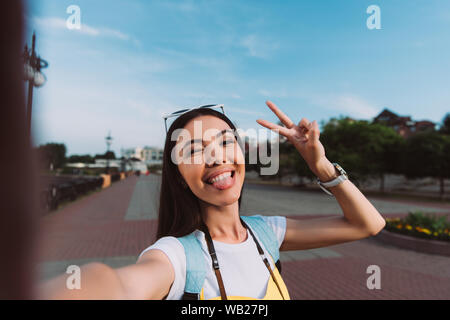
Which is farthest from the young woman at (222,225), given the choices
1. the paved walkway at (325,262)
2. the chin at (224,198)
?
the paved walkway at (325,262)

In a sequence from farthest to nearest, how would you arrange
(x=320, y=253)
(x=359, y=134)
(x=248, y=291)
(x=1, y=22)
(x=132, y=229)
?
(x=359, y=134) < (x=132, y=229) < (x=320, y=253) < (x=248, y=291) < (x=1, y=22)

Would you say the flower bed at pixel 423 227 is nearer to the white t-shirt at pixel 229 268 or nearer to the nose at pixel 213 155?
the white t-shirt at pixel 229 268

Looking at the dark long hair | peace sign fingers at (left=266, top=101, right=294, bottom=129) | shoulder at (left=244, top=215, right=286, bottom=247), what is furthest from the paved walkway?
peace sign fingers at (left=266, top=101, right=294, bottom=129)

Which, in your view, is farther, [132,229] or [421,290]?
[132,229]

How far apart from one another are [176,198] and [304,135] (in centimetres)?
65

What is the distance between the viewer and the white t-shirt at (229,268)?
3.58 ft

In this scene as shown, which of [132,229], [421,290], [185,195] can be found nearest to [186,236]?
[185,195]

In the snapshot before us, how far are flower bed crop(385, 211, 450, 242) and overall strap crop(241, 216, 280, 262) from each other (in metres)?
5.93

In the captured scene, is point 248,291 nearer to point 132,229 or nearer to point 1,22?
point 1,22

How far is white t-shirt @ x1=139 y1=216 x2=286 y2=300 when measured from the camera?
1.09 m

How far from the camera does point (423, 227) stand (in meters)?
6.23

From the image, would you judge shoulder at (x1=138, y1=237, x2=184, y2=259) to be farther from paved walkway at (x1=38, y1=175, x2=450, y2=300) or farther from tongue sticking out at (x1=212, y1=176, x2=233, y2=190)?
paved walkway at (x1=38, y1=175, x2=450, y2=300)
